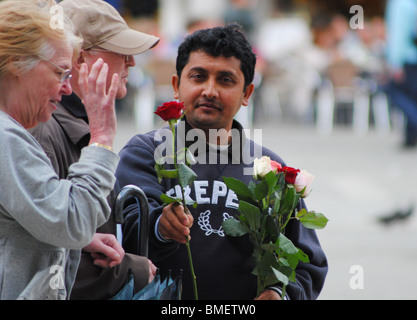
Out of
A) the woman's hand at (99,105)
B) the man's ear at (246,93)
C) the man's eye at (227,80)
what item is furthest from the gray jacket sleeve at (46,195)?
the man's ear at (246,93)

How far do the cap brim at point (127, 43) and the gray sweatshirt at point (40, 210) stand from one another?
2.40 ft

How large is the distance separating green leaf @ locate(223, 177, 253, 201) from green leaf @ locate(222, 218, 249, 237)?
0.08m

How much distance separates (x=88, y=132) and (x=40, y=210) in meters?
0.57

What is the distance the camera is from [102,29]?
9.29 ft

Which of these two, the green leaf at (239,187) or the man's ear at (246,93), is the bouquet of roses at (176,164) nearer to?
the green leaf at (239,187)

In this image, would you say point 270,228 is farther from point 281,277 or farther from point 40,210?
point 40,210

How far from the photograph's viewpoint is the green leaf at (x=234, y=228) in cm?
259

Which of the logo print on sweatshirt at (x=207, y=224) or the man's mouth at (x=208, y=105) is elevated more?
the man's mouth at (x=208, y=105)

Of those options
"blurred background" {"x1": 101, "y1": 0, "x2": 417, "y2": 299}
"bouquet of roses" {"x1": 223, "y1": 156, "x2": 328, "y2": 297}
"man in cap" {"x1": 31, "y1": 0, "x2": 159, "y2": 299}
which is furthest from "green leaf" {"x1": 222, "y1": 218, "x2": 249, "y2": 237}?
"blurred background" {"x1": 101, "y1": 0, "x2": 417, "y2": 299}

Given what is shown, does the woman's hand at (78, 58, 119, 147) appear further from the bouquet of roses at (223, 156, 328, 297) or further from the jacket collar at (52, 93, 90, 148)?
the bouquet of roses at (223, 156, 328, 297)

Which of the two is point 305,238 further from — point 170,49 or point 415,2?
point 170,49

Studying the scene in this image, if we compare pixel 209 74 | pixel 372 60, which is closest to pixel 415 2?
pixel 372 60

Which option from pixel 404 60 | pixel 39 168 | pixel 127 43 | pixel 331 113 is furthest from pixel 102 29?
pixel 331 113

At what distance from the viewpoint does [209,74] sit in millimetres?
2934
